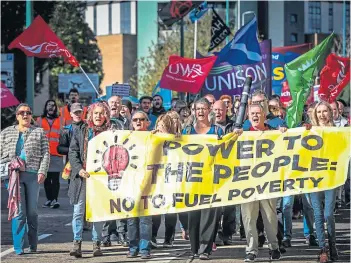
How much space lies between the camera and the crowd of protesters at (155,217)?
1120 cm

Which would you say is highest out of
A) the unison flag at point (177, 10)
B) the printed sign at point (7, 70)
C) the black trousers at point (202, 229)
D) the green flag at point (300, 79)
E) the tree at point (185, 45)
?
the tree at point (185, 45)

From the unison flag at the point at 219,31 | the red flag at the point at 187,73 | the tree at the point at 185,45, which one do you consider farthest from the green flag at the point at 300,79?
the tree at the point at 185,45

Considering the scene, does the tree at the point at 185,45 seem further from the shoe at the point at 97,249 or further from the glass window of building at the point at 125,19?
the shoe at the point at 97,249

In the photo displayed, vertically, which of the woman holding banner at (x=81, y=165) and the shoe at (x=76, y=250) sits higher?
the woman holding banner at (x=81, y=165)

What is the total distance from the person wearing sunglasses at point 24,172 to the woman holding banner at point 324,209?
3.26m

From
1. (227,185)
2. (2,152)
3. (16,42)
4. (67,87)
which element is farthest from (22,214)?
(67,87)

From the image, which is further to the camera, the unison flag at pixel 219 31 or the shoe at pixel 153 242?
the unison flag at pixel 219 31

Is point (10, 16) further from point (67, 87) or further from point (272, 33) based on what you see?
point (272, 33)

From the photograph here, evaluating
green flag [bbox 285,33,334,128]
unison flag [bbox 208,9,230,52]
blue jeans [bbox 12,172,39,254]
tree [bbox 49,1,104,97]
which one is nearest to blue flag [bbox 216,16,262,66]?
green flag [bbox 285,33,334,128]

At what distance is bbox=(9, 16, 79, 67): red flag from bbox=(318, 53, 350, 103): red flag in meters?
4.29

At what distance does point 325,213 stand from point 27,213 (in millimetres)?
3602

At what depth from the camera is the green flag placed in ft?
43.0

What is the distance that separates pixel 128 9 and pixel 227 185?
84.4 m

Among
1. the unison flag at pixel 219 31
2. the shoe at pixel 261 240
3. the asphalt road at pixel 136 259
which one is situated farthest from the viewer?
the unison flag at pixel 219 31
